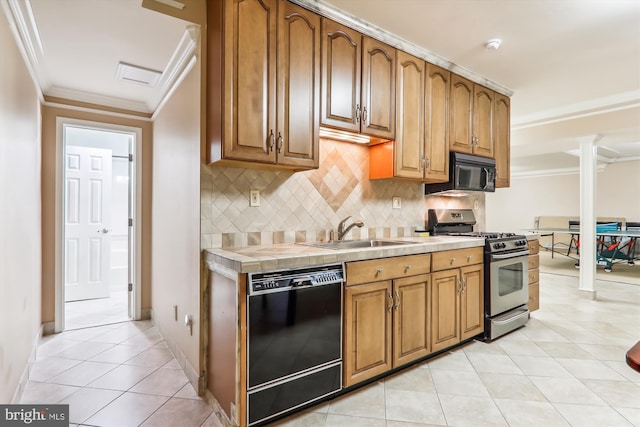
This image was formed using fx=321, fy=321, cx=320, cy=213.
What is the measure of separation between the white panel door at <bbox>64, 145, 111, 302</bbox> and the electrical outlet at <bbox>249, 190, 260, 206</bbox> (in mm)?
3419

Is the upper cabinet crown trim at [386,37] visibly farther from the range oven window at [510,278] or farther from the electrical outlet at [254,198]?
the range oven window at [510,278]

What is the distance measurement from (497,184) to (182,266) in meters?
3.40

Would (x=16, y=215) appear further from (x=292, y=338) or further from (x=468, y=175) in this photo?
(x=468, y=175)

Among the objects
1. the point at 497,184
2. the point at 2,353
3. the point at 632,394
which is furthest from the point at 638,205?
the point at 2,353

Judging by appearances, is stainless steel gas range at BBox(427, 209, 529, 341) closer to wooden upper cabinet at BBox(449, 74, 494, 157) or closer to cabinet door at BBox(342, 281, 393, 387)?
wooden upper cabinet at BBox(449, 74, 494, 157)

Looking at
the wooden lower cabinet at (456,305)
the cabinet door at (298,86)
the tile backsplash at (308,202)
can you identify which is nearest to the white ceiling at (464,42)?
the cabinet door at (298,86)

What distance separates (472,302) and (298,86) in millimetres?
2272

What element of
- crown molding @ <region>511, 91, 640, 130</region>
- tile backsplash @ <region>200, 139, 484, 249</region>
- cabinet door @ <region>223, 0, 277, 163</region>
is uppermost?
crown molding @ <region>511, 91, 640, 130</region>

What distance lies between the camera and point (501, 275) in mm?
2961

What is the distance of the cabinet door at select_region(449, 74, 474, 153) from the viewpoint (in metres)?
3.12

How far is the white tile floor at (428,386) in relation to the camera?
1831mm

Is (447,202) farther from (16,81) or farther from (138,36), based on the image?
(16,81)

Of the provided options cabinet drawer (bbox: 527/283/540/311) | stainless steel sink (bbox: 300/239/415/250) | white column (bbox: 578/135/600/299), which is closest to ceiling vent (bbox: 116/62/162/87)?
stainless steel sink (bbox: 300/239/415/250)

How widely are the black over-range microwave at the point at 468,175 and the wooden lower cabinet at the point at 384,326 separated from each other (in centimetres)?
120
